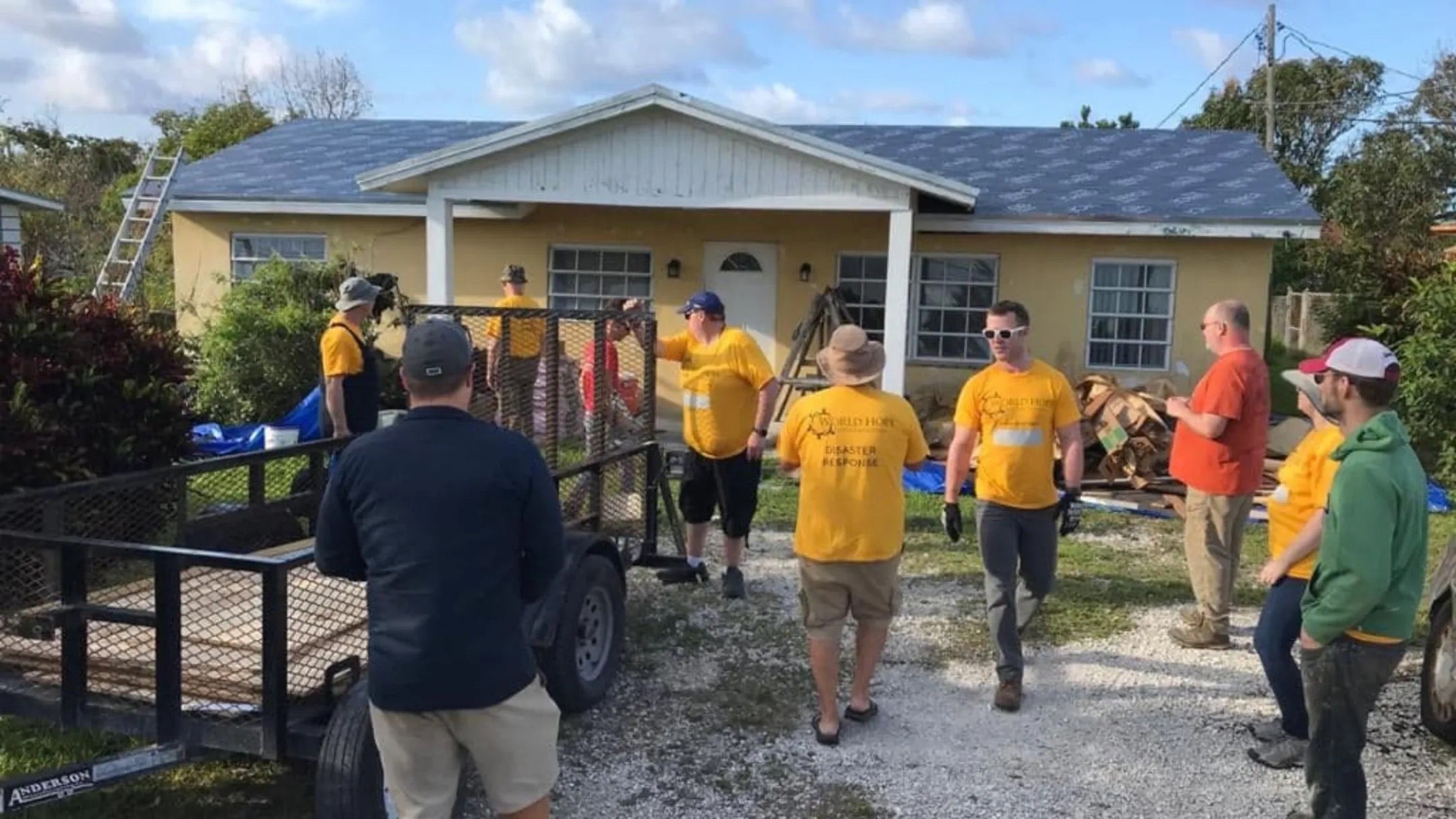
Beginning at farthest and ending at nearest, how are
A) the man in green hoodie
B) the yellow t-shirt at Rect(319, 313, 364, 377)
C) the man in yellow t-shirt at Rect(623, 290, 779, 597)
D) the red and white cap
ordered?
the yellow t-shirt at Rect(319, 313, 364, 377), the man in yellow t-shirt at Rect(623, 290, 779, 597), the red and white cap, the man in green hoodie

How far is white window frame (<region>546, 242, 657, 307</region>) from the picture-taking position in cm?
1352

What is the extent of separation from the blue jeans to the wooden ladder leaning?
24.4 ft

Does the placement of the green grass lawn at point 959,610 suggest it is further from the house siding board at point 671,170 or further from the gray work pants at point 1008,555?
the house siding board at point 671,170

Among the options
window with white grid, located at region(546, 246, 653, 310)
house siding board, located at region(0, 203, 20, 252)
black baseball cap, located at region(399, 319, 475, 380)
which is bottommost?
black baseball cap, located at region(399, 319, 475, 380)

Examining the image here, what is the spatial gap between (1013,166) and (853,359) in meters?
10.5

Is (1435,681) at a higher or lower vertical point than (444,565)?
lower

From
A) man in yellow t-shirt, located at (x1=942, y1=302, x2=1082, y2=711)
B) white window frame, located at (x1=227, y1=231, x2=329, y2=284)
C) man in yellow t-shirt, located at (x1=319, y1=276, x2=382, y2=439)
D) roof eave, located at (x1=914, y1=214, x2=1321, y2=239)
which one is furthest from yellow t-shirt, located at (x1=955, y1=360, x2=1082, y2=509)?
white window frame, located at (x1=227, y1=231, x2=329, y2=284)

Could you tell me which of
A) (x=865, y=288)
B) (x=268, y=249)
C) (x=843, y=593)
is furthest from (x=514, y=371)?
(x=268, y=249)

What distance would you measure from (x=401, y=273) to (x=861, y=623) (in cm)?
1036

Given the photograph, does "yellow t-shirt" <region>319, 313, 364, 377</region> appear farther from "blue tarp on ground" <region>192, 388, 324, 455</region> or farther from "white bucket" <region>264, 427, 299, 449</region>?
"blue tarp on ground" <region>192, 388, 324, 455</region>

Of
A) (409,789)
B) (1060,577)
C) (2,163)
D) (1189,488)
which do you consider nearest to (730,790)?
(409,789)

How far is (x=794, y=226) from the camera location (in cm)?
1309

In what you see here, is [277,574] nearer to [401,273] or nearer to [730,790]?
[730,790]

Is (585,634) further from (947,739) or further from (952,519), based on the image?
(952,519)
